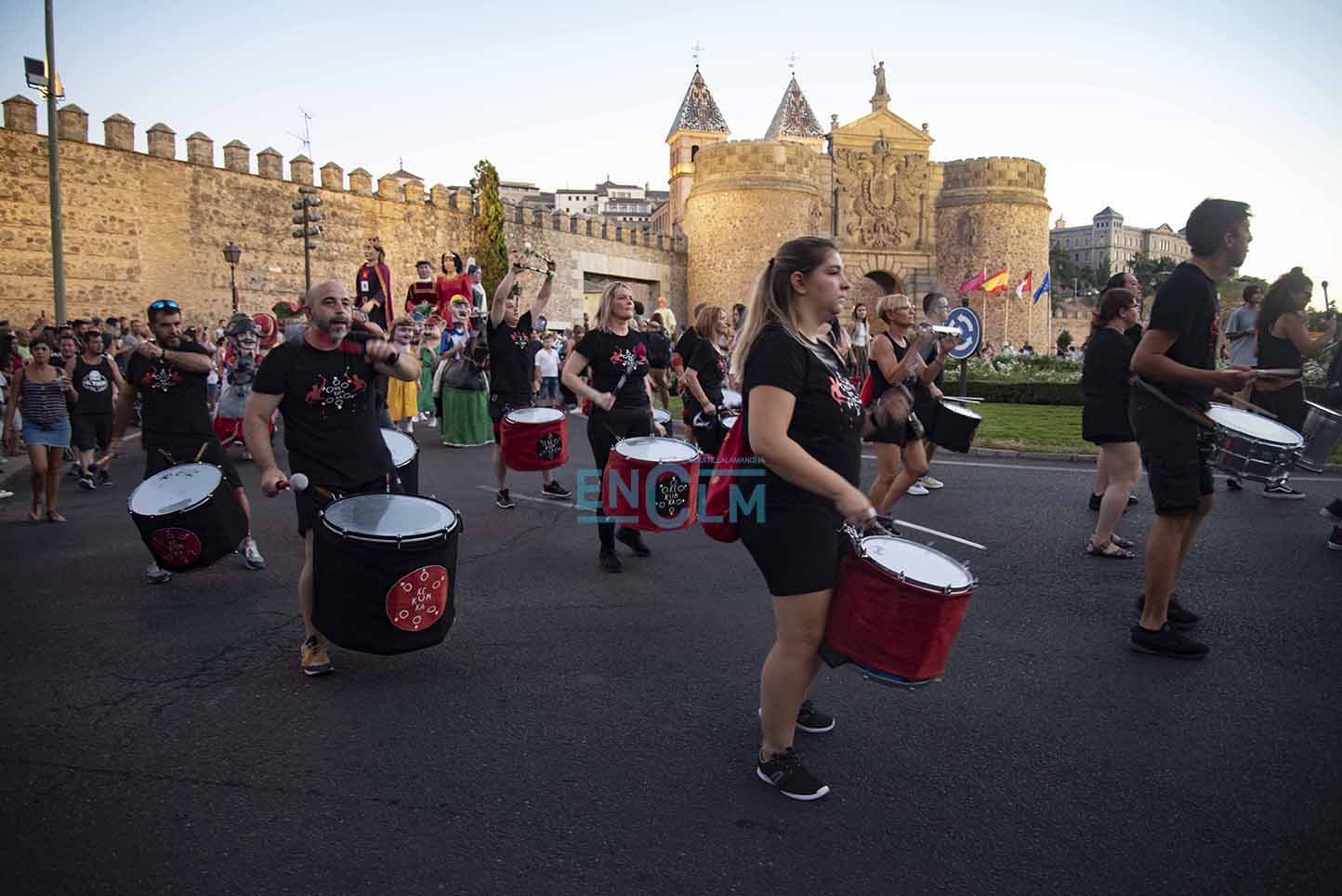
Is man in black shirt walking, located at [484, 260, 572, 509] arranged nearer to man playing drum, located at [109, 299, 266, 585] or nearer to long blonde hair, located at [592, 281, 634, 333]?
long blonde hair, located at [592, 281, 634, 333]

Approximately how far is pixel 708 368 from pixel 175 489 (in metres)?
4.21

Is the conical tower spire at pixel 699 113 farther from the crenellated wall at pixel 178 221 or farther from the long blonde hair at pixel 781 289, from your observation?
the long blonde hair at pixel 781 289

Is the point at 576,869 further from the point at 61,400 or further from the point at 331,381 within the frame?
the point at 61,400

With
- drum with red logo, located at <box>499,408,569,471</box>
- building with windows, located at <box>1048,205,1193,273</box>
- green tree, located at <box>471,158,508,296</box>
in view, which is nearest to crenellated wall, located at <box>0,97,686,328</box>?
green tree, located at <box>471,158,508,296</box>

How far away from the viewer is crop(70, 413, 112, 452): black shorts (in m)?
9.69

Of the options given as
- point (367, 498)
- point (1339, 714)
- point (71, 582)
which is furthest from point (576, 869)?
point (71, 582)

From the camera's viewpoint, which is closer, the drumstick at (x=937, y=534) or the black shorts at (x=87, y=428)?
the drumstick at (x=937, y=534)

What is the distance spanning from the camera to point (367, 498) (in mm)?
3938

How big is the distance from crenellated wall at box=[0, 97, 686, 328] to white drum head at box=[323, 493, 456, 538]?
90.5 ft

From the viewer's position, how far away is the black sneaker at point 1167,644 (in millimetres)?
4320

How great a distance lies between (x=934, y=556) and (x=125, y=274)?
102ft

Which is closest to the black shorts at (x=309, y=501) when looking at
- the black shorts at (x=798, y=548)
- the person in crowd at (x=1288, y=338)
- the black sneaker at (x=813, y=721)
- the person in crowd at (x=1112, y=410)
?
the black shorts at (x=798, y=548)

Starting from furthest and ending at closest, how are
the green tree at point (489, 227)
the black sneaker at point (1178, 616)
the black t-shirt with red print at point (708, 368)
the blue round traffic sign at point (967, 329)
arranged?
the green tree at point (489, 227) → the blue round traffic sign at point (967, 329) → the black t-shirt with red print at point (708, 368) → the black sneaker at point (1178, 616)

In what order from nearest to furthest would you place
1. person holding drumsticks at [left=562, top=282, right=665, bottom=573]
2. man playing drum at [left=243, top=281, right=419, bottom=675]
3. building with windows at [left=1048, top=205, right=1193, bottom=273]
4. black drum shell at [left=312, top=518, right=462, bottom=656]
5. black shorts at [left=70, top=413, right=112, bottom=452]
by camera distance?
black drum shell at [left=312, top=518, right=462, bottom=656]
man playing drum at [left=243, top=281, right=419, bottom=675]
person holding drumsticks at [left=562, top=282, right=665, bottom=573]
black shorts at [left=70, top=413, right=112, bottom=452]
building with windows at [left=1048, top=205, right=1193, bottom=273]
